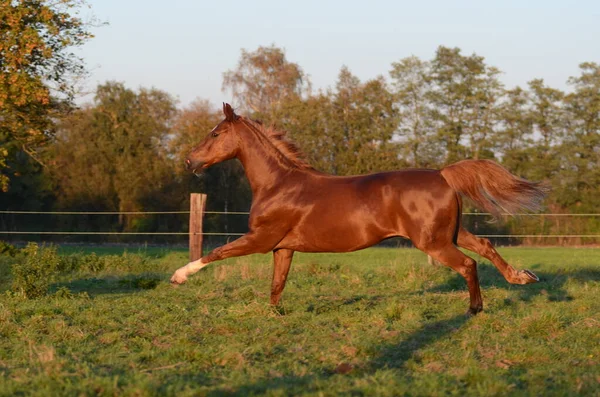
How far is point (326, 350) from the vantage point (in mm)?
5820

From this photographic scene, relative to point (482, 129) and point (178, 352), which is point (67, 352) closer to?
point (178, 352)

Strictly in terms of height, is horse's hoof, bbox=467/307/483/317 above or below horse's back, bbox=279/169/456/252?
below

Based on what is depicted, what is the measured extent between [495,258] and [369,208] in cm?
141

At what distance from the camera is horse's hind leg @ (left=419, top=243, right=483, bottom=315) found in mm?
7453

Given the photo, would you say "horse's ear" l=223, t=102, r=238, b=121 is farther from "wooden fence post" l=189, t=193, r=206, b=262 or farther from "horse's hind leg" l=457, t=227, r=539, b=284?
"wooden fence post" l=189, t=193, r=206, b=262

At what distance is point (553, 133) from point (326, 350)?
35.0 m

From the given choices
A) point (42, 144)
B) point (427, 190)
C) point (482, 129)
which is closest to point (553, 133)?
point (482, 129)

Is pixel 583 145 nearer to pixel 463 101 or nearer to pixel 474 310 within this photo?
pixel 463 101

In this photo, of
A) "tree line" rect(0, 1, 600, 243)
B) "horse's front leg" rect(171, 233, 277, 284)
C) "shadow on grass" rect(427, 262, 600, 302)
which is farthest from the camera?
"tree line" rect(0, 1, 600, 243)

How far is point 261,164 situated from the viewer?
827 centimetres

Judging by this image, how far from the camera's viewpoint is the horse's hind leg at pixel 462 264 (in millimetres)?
7453

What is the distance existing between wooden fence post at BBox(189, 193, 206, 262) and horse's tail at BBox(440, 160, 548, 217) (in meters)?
7.59

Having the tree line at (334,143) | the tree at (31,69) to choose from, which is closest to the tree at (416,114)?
the tree line at (334,143)

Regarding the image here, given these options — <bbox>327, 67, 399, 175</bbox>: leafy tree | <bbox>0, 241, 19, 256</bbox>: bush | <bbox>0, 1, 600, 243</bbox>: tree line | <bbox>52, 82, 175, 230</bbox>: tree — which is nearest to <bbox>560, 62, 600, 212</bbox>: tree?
<bbox>0, 1, 600, 243</bbox>: tree line
